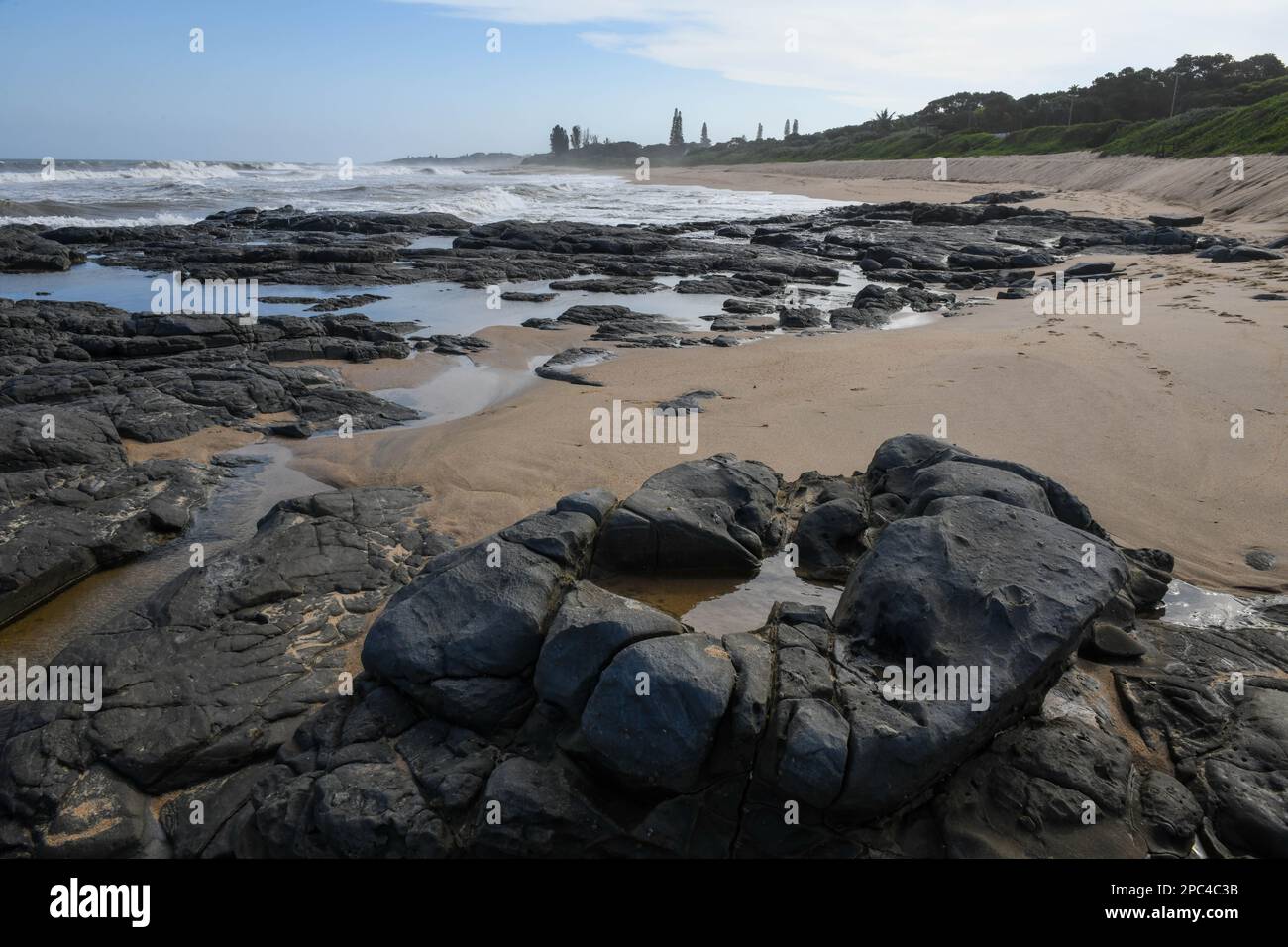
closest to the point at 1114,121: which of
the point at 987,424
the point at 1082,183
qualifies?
the point at 1082,183

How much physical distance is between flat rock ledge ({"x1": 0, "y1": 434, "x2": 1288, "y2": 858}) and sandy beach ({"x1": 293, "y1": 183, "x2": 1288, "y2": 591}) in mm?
1849

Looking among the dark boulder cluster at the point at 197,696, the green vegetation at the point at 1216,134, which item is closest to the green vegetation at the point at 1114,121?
the green vegetation at the point at 1216,134

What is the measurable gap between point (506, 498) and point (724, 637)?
350 centimetres

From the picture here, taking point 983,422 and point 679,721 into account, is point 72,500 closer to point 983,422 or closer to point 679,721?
point 679,721

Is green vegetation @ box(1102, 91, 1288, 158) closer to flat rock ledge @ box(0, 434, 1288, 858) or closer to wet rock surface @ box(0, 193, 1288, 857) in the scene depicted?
wet rock surface @ box(0, 193, 1288, 857)

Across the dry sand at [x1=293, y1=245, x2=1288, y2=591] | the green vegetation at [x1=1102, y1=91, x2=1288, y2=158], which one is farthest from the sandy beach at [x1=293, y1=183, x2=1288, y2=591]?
the green vegetation at [x1=1102, y1=91, x2=1288, y2=158]

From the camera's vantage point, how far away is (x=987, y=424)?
8.14m

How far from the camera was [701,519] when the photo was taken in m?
5.29

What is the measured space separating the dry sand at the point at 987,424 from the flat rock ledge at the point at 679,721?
5.99ft

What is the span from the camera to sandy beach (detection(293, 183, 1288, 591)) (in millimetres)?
6387

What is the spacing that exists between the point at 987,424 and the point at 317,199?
45021 mm

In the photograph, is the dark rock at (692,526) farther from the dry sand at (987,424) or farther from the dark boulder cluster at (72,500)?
the dark boulder cluster at (72,500)

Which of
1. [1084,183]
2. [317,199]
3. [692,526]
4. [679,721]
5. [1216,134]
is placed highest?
[1216,134]

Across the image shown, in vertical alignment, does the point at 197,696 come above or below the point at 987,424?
below
